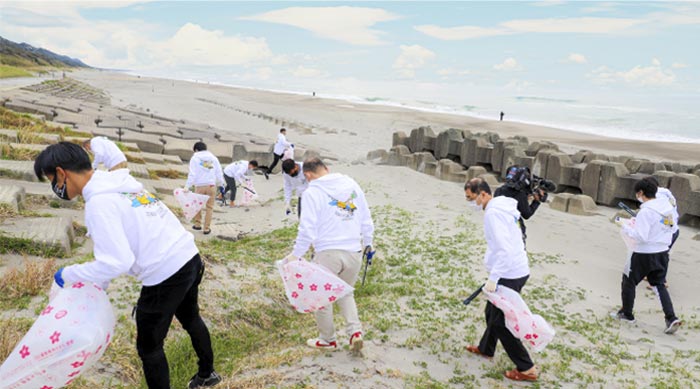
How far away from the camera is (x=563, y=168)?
14180 millimetres

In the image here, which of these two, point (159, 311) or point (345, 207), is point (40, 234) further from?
point (345, 207)

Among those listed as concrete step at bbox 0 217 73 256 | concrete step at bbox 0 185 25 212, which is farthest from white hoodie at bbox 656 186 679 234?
concrete step at bbox 0 185 25 212

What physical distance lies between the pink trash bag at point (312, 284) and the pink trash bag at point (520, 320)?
1.28m

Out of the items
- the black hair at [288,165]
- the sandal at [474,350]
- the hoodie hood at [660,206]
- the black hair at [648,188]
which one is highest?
the black hair at [648,188]

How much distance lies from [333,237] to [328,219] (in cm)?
16

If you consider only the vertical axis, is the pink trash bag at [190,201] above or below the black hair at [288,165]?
below

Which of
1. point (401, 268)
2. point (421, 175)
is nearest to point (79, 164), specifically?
point (401, 268)

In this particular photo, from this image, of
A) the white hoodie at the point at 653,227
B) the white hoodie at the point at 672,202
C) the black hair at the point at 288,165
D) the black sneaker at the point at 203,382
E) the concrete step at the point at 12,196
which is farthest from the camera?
the black hair at the point at 288,165

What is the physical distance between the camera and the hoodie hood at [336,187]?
4887 mm

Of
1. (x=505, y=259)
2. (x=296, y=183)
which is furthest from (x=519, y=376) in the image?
(x=296, y=183)

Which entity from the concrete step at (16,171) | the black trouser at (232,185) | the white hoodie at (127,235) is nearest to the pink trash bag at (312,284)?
the white hoodie at (127,235)

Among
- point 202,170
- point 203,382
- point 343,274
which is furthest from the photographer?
point 202,170

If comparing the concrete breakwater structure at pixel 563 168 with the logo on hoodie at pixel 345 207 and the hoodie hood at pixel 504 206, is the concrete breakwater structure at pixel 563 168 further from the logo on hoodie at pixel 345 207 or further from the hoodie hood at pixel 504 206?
the logo on hoodie at pixel 345 207

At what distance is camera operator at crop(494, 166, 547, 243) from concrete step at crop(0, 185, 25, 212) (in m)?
5.97
